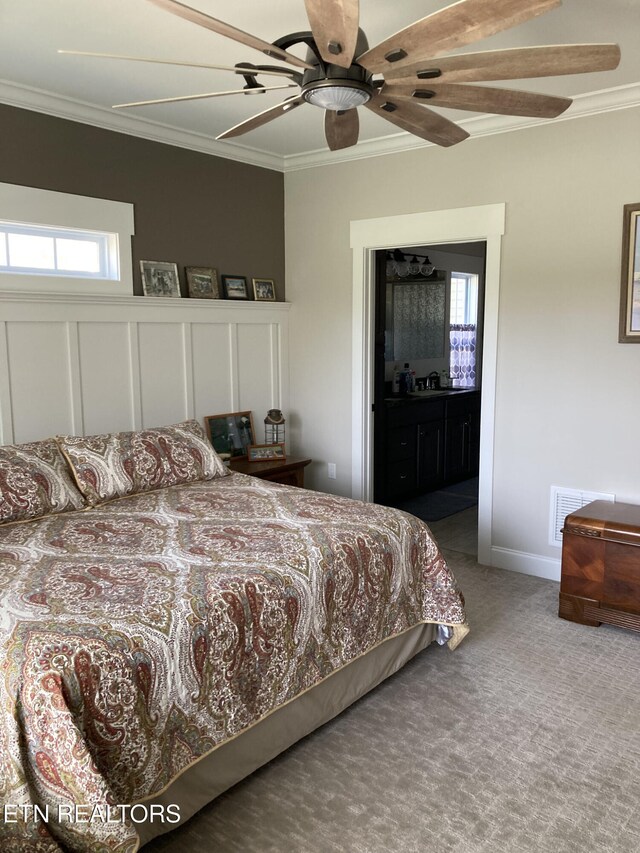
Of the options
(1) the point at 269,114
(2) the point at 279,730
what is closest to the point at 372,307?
(1) the point at 269,114

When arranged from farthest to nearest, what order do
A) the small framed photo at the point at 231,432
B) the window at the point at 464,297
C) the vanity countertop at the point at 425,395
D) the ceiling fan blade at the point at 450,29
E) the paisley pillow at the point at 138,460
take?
A: 1. the window at the point at 464,297
2. the vanity countertop at the point at 425,395
3. the small framed photo at the point at 231,432
4. the paisley pillow at the point at 138,460
5. the ceiling fan blade at the point at 450,29

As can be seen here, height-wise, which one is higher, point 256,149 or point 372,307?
point 256,149

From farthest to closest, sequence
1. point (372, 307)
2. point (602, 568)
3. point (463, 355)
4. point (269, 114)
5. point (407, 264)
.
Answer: point (463, 355) < point (407, 264) < point (372, 307) < point (602, 568) < point (269, 114)

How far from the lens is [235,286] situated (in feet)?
15.2

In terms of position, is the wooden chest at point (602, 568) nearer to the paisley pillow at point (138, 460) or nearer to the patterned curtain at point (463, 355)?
the paisley pillow at point (138, 460)

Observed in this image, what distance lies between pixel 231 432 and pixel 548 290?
2.20m

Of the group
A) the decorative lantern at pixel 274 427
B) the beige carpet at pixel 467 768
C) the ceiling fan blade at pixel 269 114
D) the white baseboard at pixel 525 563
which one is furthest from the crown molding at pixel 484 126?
the beige carpet at pixel 467 768

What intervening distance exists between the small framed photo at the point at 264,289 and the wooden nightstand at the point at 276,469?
1.14m

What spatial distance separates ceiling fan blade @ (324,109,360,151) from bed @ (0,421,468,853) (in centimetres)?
151

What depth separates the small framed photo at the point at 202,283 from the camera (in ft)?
14.3

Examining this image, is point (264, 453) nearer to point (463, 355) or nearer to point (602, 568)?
point (602, 568)

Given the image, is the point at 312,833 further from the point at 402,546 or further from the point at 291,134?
the point at 291,134

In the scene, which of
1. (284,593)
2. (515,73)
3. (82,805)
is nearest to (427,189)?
(515,73)

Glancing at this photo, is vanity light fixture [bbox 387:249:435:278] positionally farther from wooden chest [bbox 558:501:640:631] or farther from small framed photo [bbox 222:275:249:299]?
wooden chest [bbox 558:501:640:631]
